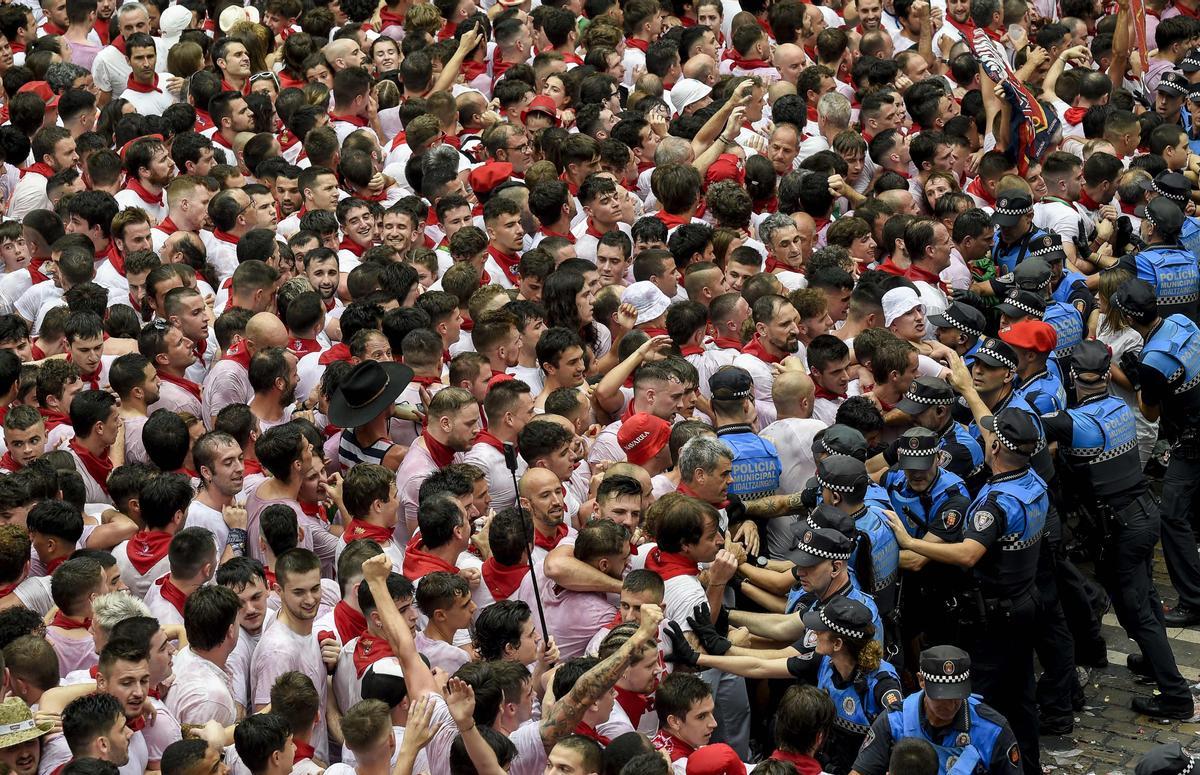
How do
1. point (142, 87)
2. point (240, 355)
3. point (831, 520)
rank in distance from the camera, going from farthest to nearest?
point (142, 87) → point (240, 355) → point (831, 520)

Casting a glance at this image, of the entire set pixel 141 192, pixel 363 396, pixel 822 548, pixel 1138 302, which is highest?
pixel 822 548

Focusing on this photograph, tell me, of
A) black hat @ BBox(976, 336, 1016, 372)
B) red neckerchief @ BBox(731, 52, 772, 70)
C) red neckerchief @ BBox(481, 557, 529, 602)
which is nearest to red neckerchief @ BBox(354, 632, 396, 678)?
red neckerchief @ BBox(481, 557, 529, 602)

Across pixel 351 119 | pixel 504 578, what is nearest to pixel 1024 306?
pixel 504 578

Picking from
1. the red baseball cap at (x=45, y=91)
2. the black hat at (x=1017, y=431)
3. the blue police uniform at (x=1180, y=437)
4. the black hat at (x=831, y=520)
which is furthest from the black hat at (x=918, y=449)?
the red baseball cap at (x=45, y=91)

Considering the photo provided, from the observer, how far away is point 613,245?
1152 cm

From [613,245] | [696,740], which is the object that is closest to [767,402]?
[613,245]

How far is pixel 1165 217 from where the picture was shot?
12078mm

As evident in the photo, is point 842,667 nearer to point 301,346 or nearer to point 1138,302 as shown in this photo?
point 301,346

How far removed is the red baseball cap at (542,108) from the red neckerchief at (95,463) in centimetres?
558

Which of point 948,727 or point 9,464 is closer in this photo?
point 948,727

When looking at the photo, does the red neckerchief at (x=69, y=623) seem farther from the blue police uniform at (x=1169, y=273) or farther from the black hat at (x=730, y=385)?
the blue police uniform at (x=1169, y=273)

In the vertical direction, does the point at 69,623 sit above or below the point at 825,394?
below

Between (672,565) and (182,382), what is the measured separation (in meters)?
3.55

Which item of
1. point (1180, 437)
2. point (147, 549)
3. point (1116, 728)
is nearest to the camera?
point (147, 549)
